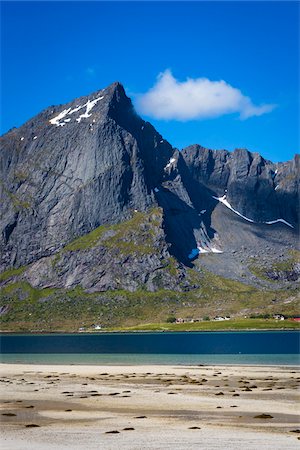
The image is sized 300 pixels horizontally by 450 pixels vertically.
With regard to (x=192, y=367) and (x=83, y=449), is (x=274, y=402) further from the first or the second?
(x=192, y=367)

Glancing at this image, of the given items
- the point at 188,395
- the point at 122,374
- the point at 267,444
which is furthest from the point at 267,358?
the point at 267,444

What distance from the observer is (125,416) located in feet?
140

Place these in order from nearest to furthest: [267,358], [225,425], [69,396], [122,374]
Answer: [225,425], [69,396], [122,374], [267,358]

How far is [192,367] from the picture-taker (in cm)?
9044

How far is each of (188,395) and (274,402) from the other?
846cm

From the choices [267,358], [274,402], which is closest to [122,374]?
[274,402]

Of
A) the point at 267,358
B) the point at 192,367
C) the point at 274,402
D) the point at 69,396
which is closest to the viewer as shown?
the point at 274,402

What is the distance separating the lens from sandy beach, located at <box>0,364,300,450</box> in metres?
33.6

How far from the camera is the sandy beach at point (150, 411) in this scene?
1323 inches

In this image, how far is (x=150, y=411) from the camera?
45250mm

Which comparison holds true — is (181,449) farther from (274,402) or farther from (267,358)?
(267,358)

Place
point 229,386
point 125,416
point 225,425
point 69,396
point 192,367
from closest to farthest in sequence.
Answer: point 225,425 < point 125,416 < point 69,396 < point 229,386 < point 192,367

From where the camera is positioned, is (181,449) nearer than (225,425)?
Yes

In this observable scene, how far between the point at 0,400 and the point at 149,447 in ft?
77.4
